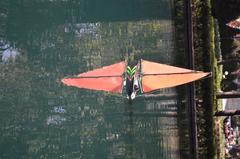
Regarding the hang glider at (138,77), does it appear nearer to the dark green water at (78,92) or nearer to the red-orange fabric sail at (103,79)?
the red-orange fabric sail at (103,79)

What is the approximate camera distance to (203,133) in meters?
9.01

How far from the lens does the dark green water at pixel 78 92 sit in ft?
25.9

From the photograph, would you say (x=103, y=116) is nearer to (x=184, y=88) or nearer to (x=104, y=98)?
(x=104, y=98)

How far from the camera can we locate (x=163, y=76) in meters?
8.30

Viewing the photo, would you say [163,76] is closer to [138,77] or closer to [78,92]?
[138,77]

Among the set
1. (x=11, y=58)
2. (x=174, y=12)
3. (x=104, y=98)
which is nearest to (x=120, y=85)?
(x=104, y=98)

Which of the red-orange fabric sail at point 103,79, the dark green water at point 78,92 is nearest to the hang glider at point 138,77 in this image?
the red-orange fabric sail at point 103,79

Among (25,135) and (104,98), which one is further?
(104,98)

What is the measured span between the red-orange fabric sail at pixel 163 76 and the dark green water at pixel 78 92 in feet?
2.21

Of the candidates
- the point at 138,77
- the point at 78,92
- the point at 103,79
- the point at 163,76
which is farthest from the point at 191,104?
the point at 78,92

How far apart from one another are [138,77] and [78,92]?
3.54ft

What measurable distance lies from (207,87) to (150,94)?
106 cm

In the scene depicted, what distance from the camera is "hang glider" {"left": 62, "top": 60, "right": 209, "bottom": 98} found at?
790 centimetres

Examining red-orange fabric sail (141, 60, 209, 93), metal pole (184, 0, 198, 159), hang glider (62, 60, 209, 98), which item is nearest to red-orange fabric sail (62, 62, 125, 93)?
hang glider (62, 60, 209, 98)
